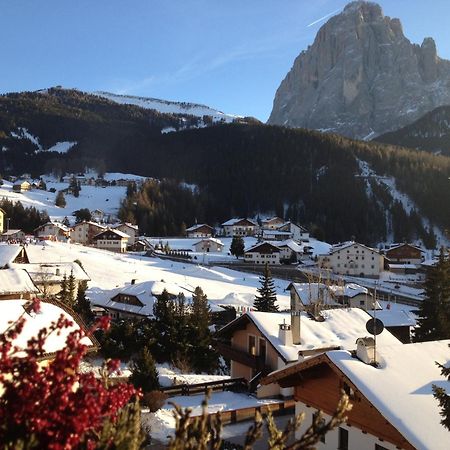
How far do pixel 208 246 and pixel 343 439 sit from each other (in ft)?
288

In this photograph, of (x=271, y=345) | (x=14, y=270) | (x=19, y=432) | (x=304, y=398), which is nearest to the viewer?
(x=19, y=432)

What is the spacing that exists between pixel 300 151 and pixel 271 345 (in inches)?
6667

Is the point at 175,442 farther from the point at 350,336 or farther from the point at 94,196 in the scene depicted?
the point at 94,196

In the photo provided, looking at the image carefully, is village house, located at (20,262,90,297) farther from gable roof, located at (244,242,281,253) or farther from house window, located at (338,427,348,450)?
gable roof, located at (244,242,281,253)

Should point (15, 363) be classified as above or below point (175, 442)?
above

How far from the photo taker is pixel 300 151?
18438 centimetres

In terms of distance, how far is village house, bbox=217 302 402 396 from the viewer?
19403 mm

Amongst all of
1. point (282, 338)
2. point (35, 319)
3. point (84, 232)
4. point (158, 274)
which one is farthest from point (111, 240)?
point (35, 319)

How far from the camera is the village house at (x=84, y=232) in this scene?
10438 centimetres

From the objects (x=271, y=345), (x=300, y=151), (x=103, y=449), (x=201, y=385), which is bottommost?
(x=201, y=385)

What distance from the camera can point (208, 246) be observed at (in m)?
99.3

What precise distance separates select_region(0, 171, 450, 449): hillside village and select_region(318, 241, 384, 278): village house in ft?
0.54

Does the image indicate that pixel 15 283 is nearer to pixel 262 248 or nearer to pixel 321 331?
pixel 321 331

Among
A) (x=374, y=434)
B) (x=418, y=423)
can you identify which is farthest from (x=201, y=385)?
(x=418, y=423)
